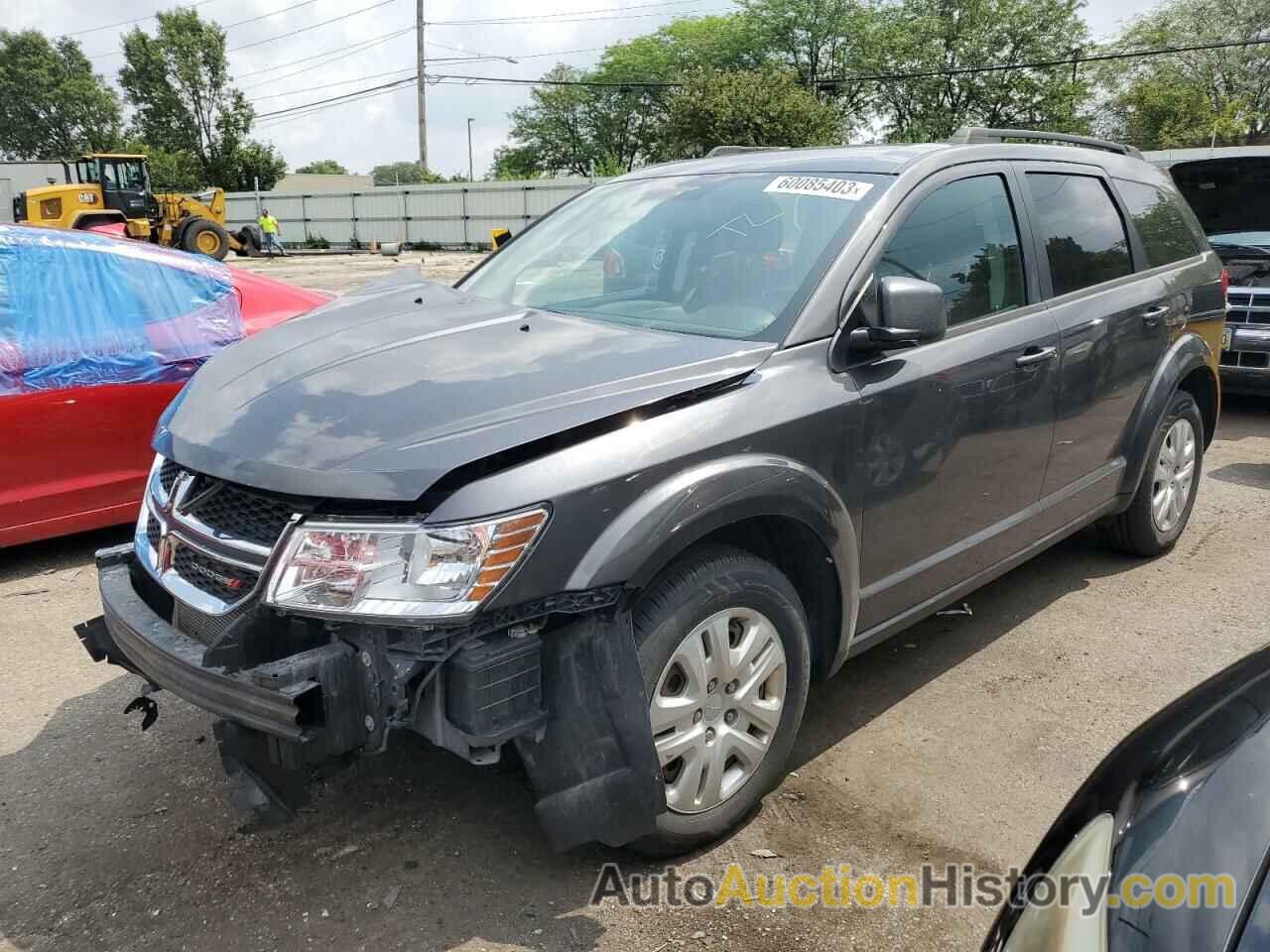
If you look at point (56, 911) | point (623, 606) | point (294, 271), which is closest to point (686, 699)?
point (623, 606)

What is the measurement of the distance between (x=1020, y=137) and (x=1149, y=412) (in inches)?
51.6

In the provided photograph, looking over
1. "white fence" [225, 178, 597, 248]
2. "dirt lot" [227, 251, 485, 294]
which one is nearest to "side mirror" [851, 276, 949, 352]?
"dirt lot" [227, 251, 485, 294]

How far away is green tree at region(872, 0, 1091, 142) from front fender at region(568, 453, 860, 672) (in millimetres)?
53696

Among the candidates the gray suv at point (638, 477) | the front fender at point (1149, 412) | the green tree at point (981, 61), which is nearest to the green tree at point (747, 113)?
the green tree at point (981, 61)

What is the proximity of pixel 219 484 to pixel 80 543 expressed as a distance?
10.9ft

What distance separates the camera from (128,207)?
2681 cm

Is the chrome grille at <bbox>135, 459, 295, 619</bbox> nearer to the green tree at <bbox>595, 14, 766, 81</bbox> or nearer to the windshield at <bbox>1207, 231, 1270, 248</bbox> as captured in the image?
the windshield at <bbox>1207, 231, 1270, 248</bbox>

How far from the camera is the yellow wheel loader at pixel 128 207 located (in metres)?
24.7

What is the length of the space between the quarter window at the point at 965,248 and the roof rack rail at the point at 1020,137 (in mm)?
269

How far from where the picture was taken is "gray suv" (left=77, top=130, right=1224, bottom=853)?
2213 mm

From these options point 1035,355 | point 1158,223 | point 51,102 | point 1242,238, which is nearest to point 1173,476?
point 1158,223

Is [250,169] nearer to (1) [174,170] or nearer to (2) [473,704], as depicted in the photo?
(1) [174,170]

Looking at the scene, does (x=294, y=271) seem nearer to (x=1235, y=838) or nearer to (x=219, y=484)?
(x=219, y=484)

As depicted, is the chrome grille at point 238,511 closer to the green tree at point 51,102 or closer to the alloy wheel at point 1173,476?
the alloy wheel at point 1173,476
